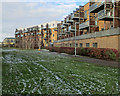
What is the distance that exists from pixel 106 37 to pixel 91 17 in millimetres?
11418

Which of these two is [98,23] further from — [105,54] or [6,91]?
[6,91]

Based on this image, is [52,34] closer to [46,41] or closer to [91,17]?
[46,41]

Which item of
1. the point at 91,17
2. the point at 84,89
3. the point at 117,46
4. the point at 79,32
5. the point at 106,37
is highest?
the point at 91,17

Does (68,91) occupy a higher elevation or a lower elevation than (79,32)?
lower

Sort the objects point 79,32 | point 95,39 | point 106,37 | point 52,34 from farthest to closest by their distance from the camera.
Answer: point 52,34 < point 79,32 < point 95,39 < point 106,37

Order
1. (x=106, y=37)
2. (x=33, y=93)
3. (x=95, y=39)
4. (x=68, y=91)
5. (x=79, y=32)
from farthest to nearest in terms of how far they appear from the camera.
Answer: (x=79, y=32) → (x=95, y=39) → (x=106, y=37) → (x=68, y=91) → (x=33, y=93)

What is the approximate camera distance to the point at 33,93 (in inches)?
172

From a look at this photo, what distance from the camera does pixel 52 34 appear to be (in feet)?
237

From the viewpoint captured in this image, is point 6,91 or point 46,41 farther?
point 46,41

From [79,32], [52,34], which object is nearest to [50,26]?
[52,34]

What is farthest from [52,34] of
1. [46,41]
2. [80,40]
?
[80,40]

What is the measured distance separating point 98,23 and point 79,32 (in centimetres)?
910

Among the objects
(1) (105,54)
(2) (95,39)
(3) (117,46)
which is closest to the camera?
(1) (105,54)

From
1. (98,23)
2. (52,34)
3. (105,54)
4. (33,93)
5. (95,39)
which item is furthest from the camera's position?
(52,34)
